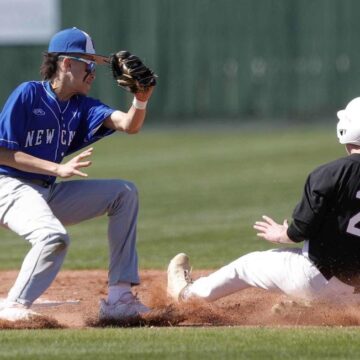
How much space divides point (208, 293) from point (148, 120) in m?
23.7

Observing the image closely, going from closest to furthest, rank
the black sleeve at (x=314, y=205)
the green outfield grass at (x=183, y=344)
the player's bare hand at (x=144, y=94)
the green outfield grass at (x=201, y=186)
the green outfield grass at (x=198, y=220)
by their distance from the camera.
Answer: the green outfield grass at (x=183, y=344) < the green outfield grass at (x=198, y=220) < the black sleeve at (x=314, y=205) < the player's bare hand at (x=144, y=94) < the green outfield grass at (x=201, y=186)

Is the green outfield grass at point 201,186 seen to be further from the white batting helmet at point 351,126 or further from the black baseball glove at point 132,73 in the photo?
the white batting helmet at point 351,126

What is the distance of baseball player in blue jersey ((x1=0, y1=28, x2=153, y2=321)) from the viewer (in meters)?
6.79

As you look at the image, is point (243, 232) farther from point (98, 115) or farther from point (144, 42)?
point (144, 42)

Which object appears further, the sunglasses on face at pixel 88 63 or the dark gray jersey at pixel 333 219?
the sunglasses on face at pixel 88 63

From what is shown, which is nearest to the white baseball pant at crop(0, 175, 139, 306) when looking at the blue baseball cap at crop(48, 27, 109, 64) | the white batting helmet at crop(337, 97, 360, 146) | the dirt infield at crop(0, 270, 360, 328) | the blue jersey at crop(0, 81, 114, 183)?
the blue jersey at crop(0, 81, 114, 183)

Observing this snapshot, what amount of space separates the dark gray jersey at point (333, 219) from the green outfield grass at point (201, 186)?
3393mm

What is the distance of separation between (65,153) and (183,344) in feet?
6.22

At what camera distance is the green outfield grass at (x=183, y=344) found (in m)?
5.61

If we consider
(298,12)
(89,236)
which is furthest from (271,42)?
(89,236)

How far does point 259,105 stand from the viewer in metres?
30.1

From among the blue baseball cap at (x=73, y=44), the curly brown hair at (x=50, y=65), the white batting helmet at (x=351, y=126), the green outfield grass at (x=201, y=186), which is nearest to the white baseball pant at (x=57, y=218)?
the curly brown hair at (x=50, y=65)

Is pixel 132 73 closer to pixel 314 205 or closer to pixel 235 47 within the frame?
pixel 314 205

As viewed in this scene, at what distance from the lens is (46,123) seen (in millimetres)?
7012
